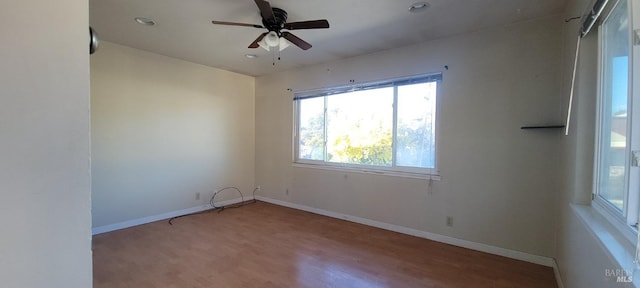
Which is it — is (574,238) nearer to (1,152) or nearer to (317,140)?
(1,152)

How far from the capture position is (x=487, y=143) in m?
3.09

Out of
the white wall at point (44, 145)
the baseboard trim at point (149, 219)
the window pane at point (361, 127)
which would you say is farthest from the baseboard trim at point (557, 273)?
the baseboard trim at point (149, 219)

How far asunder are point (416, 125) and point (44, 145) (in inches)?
138

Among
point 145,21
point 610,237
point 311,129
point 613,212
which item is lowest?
point 610,237

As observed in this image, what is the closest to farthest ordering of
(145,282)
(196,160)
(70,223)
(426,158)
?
1. (70,223)
2. (145,282)
3. (426,158)
4. (196,160)

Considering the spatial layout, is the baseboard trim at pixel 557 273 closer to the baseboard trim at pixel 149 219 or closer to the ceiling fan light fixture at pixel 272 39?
the ceiling fan light fixture at pixel 272 39

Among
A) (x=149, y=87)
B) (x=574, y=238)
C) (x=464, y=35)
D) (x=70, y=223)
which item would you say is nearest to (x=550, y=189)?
(x=574, y=238)

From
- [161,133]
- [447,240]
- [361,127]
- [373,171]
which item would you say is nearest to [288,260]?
[373,171]

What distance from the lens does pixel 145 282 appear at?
94.3 inches

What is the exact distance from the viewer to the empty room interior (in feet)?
2.96

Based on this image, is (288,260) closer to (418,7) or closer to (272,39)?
(272,39)

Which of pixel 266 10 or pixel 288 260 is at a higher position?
pixel 266 10

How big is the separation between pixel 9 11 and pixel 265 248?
284cm

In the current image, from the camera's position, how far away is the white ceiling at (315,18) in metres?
2.58
